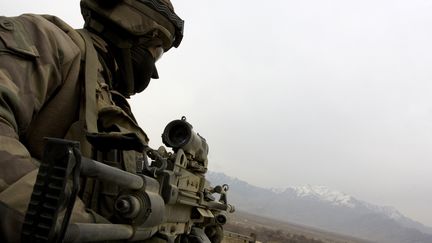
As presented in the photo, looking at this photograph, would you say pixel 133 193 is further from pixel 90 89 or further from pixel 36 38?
pixel 36 38

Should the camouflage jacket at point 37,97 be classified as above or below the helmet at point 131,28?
below

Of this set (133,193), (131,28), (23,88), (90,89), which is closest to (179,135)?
(131,28)

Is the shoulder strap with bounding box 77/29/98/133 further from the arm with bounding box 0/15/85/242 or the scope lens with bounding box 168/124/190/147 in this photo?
the scope lens with bounding box 168/124/190/147

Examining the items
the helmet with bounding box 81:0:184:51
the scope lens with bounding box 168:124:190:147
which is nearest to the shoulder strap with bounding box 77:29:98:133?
the helmet with bounding box 81:0:184:51

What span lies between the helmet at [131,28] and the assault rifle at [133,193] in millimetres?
523

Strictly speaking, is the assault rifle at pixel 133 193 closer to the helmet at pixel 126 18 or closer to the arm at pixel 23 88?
the arm at pixel 23 88

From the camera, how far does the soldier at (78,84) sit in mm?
1812

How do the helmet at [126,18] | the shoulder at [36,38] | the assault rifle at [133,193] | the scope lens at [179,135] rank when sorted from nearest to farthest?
the assault rifle at [133,193], the shoulder at [36,38], the helmet at [126,18], the scope lens at [179,135]

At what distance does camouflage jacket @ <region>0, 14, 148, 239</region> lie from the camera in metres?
1.78

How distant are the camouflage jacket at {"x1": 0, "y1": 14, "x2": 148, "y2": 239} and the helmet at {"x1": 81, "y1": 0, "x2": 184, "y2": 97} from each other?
0.33 meters

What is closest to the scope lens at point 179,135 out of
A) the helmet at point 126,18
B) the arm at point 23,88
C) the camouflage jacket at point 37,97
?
the camouflage jacket at point 37,97

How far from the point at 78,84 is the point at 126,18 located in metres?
0.78

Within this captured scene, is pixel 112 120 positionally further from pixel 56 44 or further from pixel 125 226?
pixel 125 226

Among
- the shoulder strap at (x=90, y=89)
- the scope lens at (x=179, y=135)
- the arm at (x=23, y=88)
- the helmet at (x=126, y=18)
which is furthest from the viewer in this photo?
the scope lens at (x=179, y=135)
